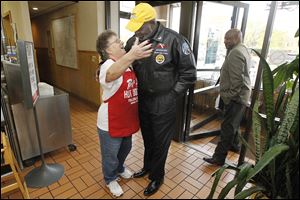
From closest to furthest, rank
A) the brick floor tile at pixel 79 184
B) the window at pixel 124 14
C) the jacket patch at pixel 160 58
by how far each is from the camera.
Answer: the jacket patch at pixel 160 58, the brick floor tile at pixel 79 184, the window at pixel 124 14

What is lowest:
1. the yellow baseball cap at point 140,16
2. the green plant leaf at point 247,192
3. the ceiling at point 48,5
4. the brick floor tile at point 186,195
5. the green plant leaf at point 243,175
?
the brick floor tile at point 186,195

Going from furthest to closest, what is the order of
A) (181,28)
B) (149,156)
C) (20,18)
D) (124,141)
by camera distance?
1. (20,18)
2. (181,28)
3. (149,156)
4. (124,141)

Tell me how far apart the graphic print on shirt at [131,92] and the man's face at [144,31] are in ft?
1.14

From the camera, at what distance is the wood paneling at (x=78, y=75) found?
368cm

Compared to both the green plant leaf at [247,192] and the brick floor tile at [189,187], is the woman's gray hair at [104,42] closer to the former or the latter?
the green plant leaf at [247,192]

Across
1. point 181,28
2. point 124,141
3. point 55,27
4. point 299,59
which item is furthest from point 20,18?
point 299,59

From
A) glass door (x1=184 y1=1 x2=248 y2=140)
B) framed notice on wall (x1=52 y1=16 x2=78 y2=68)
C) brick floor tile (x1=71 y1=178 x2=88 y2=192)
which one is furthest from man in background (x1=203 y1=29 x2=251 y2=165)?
framed notice on wall (x1=52 y1=16 x2=78 y2=68)

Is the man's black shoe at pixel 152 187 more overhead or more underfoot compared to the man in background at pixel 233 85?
more underfoot

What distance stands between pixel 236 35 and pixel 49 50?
16.9 feet

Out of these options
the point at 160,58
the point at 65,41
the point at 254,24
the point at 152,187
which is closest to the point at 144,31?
the point at 160,58

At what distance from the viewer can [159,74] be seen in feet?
4.84

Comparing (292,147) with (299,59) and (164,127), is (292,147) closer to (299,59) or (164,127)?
(299,59)

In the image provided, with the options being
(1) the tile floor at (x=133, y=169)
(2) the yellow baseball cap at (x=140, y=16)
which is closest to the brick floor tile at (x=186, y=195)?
(1) the tile floor at (x=133, y=169)

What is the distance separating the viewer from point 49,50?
5.44m
